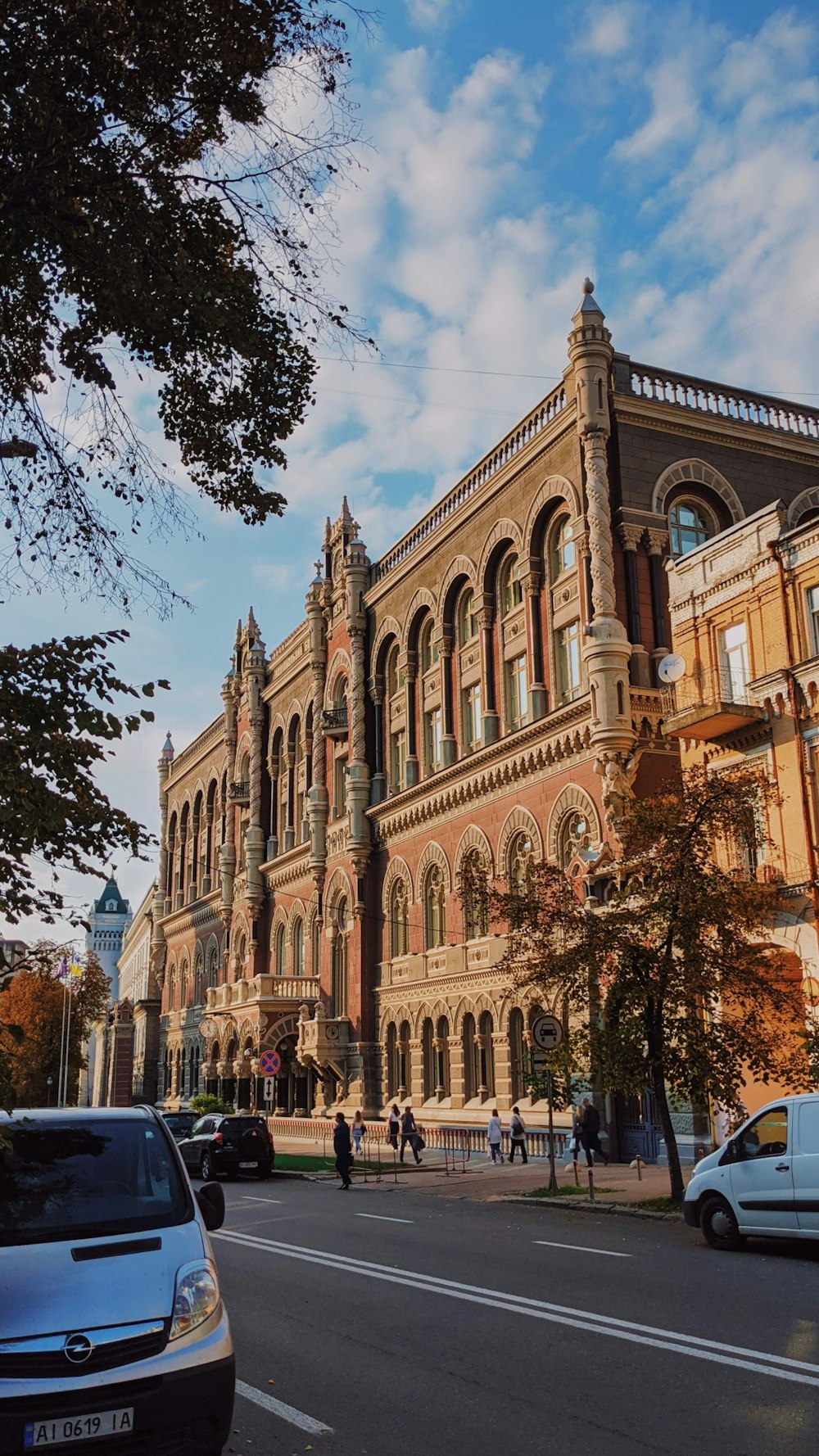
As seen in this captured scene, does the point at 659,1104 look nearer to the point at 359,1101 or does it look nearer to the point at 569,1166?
the point at 569,1166

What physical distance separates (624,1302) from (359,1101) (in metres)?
34.6

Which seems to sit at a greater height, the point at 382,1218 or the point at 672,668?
the point at 672,668

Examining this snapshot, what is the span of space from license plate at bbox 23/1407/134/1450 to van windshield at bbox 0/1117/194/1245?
109 cm

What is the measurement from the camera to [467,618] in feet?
134

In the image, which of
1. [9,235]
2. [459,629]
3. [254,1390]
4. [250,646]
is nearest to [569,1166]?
[459,629]

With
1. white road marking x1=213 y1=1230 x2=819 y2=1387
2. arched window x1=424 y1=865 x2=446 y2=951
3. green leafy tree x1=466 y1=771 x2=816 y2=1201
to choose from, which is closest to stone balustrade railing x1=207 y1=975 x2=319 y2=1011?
arched window x1=424 y1=865 x2=446 y2=951

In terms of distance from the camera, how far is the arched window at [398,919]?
43.0m

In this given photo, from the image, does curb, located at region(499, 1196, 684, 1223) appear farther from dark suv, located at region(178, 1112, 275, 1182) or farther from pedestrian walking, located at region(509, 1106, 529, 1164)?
dark suv, located at region(178, 1112, 275, 1182)

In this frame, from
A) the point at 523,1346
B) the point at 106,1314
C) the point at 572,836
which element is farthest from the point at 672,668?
the point at 106,1314

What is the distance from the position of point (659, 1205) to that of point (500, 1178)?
8782 millimetres

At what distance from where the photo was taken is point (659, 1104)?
19469 millimetres

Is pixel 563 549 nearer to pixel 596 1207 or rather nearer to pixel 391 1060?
pixel 391 1060

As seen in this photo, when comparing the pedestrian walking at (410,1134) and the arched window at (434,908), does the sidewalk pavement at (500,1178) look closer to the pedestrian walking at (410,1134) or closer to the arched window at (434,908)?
the pedestrian walking at (410,1134)

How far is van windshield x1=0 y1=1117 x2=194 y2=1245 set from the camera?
20.9 ft
